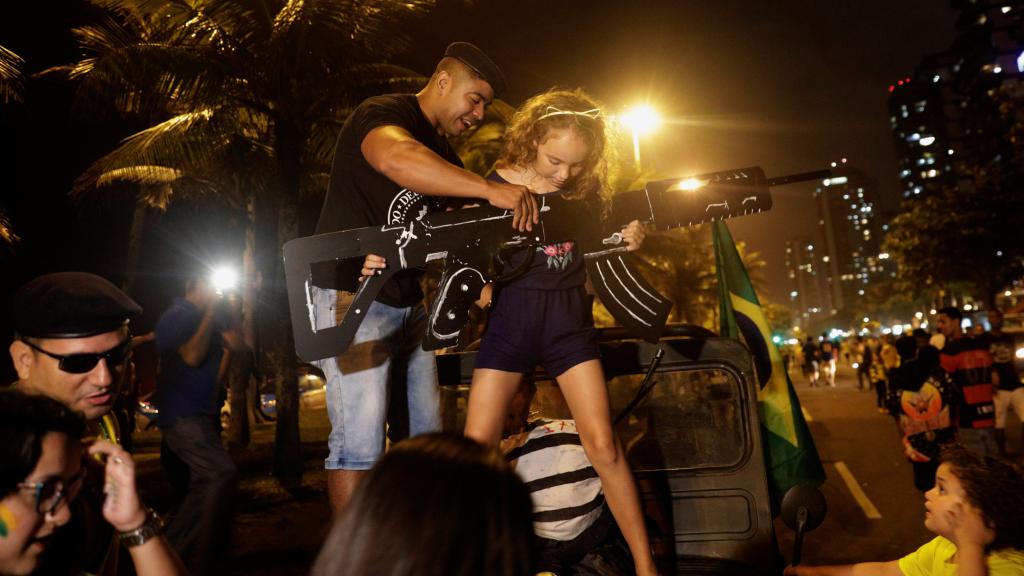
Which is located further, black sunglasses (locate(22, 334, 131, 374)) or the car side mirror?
the car side mirror

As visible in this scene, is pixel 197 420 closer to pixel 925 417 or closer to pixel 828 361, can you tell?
pixel 925 417

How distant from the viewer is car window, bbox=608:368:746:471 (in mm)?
3195

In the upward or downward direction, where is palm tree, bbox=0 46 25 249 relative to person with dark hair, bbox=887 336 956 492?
upward

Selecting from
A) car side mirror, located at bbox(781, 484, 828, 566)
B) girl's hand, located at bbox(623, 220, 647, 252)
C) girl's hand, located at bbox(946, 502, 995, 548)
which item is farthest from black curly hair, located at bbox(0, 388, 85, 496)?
girl's hand, located at bbox(946, 502, 995, 548)

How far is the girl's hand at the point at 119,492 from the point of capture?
5.82ft

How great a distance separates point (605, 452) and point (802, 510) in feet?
2.33

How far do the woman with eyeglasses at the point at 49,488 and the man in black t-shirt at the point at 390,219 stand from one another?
0.87m

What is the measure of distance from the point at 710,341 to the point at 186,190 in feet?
51.4

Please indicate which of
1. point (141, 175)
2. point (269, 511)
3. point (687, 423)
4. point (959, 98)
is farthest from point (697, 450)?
point (959, 98)

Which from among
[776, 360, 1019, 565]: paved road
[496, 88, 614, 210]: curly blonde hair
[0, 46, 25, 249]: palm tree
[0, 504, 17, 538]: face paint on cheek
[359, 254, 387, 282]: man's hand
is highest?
[0, 46, 25, 249]: palm tree

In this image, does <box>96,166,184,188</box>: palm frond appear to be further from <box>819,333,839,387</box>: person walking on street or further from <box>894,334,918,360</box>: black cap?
<box>819,333,839,387</box>: person walking on street

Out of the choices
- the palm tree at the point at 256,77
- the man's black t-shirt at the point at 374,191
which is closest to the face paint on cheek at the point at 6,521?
the man's black t-shirt at the point at 374,191

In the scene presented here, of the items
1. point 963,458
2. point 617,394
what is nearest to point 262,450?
point 617,394

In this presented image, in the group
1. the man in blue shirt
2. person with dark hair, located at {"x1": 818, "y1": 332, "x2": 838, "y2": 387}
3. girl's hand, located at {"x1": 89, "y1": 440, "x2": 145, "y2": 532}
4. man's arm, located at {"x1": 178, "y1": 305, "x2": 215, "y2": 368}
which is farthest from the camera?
person with dark hair, located at {"x1": 818, "y1": 332, "x2": 838, "y2": 387}
